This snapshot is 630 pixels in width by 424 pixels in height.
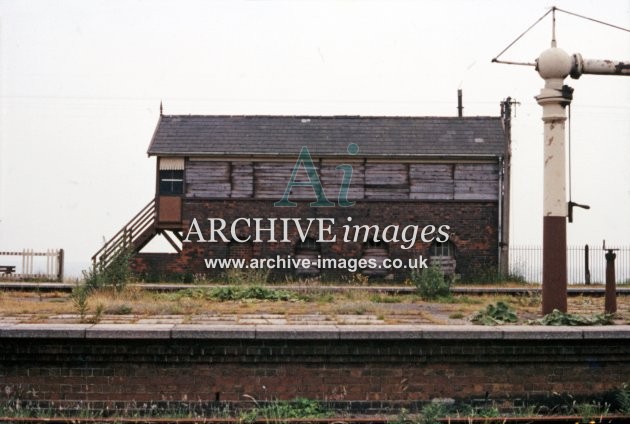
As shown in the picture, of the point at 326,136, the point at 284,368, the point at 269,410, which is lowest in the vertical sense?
the point at 269,410

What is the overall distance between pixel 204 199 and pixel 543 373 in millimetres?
19626

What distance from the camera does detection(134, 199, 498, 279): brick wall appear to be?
2697cm

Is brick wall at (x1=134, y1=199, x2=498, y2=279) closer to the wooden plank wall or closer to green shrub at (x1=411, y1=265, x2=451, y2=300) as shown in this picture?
the wooden plank wall

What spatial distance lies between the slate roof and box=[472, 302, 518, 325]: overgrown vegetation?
55.5ft

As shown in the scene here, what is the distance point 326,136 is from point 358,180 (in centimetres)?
222

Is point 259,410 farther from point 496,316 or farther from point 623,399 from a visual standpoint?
point 623,399

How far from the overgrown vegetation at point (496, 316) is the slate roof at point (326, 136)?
16926 millimetres

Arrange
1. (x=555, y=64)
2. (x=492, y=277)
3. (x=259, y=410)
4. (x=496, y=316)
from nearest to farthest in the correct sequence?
(x=259, y=410)
(x=496, y=316)
(x=555, y=64)
(x=492, y=277)

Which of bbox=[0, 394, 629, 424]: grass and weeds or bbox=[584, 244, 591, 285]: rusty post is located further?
bbox=[584, 244, 591, 285]: rusty post

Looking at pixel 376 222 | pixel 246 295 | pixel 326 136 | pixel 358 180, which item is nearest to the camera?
pixel 246 295

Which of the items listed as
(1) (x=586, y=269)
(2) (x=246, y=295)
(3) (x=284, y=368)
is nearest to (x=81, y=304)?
(3) (x=284, y=368)

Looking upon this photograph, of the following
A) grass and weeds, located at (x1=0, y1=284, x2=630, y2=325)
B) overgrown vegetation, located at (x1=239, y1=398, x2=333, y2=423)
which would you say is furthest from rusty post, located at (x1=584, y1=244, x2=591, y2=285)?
overgrown vegetation, located at (x1=239, y1=398, x2=333, y2=423)

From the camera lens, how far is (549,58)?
11.2 meters

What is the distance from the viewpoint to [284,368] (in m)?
8.65
